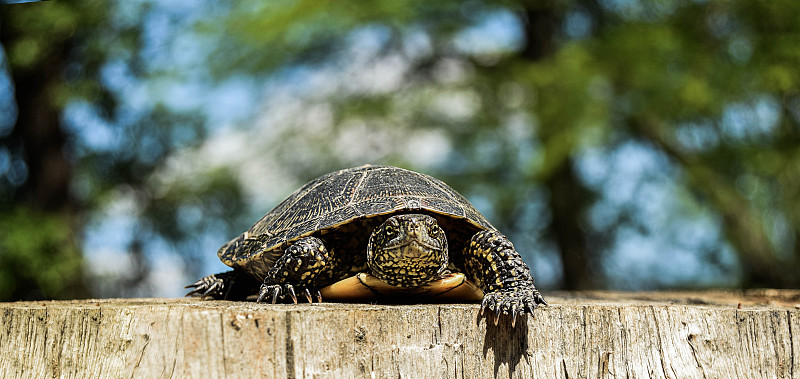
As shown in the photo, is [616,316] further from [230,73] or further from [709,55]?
[230,73]

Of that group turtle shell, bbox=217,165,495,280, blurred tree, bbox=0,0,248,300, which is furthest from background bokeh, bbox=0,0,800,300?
turtle shell, bbox=217,165,495,280

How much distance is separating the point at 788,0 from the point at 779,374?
7.05 meters

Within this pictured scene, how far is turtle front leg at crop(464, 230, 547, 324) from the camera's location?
2.20 metres

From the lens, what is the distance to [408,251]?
233 cm

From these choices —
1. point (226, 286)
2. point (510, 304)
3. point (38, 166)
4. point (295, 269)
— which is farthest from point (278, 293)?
point (38, 166)

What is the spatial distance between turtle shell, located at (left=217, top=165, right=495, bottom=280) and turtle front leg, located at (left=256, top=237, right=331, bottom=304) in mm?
80

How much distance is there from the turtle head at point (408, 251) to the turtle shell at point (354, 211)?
158 mm

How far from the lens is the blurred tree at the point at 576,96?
7949 mm

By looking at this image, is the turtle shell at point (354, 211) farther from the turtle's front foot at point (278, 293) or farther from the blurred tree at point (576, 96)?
the blurred tree at point (576, 96)

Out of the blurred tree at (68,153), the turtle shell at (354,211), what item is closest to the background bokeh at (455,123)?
the blurred tree at (68,153)

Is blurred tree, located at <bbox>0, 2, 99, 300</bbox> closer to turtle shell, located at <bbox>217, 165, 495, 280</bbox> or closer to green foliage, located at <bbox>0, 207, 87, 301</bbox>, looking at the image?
green foliage, located at <bbox>0, 207, 87, 301</bbox>

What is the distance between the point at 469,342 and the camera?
2188 mm

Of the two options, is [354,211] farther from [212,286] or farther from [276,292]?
[212,286]

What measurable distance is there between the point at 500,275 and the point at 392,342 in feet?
1.92
